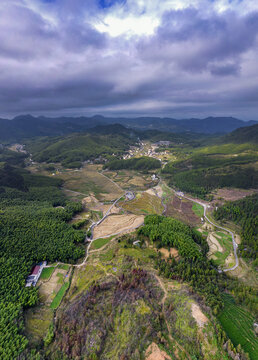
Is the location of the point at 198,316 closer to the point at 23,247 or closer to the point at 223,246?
the point at 223,246

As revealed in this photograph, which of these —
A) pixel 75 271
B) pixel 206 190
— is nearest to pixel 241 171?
pixel 206 190

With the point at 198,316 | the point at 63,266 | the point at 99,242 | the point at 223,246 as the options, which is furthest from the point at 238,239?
the point at 63,266

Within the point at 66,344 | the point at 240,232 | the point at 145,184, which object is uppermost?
the point at 66,344

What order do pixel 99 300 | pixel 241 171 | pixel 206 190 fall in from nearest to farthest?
pixel 99 300 < pixel 206 190 < pixel 241 171

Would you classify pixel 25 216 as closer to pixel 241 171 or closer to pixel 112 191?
pixel 112 191

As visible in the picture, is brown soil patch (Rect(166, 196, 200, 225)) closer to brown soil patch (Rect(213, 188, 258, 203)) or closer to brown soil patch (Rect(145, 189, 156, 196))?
brown soil patch (Rect(145, 189, 156, 196))

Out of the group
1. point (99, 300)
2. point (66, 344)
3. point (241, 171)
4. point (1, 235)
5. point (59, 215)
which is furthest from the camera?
point (241, 171)
